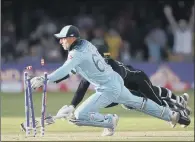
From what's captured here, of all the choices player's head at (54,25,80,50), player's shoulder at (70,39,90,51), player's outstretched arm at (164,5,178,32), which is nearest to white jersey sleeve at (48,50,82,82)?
player's shoulder at (70,39,90,51)

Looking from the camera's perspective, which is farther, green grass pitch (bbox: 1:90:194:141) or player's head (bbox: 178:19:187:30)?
player's head (bbox: 178:19:187:30)

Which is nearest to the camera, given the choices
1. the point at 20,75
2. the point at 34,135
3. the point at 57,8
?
the point at 34,135

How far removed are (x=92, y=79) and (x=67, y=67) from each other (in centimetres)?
57

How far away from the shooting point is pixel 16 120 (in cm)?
1517

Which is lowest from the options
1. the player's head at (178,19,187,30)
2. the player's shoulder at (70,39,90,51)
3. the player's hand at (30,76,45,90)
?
the player's hand at (30,76,45,90)

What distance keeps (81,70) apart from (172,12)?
1298cm

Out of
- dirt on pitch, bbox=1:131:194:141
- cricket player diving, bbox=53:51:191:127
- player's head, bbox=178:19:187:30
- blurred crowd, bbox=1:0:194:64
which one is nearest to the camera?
dirt on pitch, bbox=1:131:194:141

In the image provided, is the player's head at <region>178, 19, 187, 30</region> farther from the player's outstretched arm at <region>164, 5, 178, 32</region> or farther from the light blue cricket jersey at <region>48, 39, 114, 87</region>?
the light blue cricket jersey at <region>48, 39, 114, 87</region>

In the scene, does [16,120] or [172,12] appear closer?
[16,120]

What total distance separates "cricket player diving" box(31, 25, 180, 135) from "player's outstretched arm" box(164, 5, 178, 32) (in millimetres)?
10939

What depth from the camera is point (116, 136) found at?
12812 millimetres

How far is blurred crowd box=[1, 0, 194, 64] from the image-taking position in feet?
75.1

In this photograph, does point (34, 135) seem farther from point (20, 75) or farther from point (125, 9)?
point (125, 9)

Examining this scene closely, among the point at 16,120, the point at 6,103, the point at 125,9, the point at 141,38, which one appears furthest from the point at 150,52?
the point at 16,120
